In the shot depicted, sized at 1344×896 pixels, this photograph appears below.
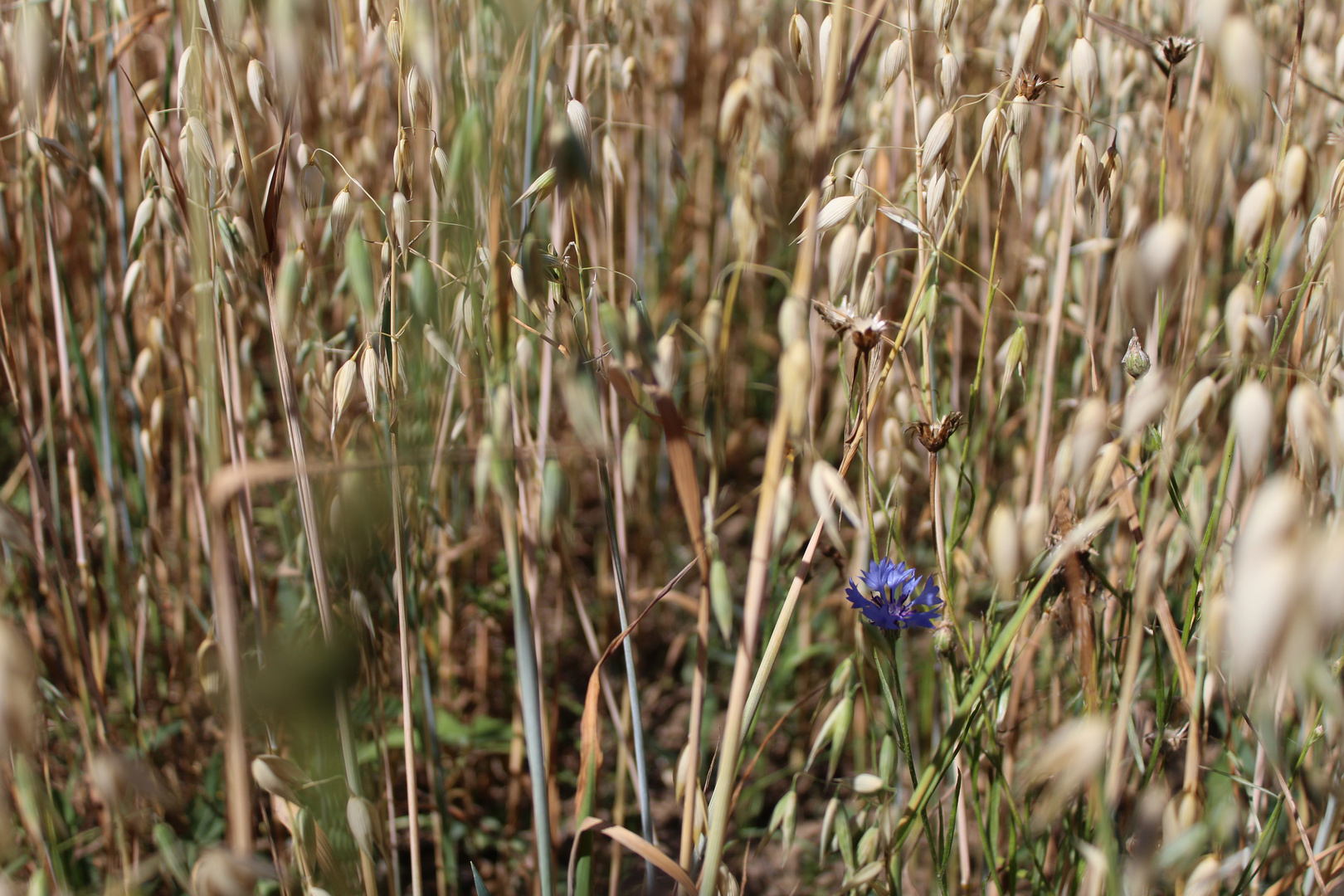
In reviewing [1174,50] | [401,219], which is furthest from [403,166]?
[1174,50]

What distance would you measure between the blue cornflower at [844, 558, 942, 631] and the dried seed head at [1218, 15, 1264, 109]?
317 mm

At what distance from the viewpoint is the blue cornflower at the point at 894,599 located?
56cm

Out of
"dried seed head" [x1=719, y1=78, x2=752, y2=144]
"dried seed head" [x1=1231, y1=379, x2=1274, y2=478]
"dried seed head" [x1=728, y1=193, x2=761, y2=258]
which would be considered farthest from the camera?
"dried seed head" [x1=728, y1=193, x2=761, y2=258]

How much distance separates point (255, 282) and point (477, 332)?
0.17 meters

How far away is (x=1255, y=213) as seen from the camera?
1.44 feet

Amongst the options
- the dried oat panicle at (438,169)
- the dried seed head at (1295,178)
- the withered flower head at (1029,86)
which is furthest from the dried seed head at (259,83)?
the dried seed head at (1295,178)

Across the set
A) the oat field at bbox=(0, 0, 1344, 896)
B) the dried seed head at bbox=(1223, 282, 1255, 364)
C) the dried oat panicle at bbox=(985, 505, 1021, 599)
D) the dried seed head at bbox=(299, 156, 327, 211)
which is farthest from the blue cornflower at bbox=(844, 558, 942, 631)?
the dried seed head at bbox=(299, 156, 327, 211)

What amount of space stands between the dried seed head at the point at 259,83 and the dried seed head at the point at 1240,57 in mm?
517

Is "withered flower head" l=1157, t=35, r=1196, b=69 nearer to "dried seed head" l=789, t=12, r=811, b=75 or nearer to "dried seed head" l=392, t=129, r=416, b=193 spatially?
"dried seed head" l=789, t=12, r=811, b=75

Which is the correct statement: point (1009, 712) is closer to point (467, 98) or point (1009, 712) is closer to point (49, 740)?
point (467, 98)

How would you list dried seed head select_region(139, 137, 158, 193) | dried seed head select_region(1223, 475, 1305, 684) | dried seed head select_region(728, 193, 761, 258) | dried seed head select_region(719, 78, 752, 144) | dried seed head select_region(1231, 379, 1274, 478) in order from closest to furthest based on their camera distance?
dried seed head select_region(1223, 475, 1305, 684) → dried seed head select_region(1231, 379, 1274, 478) → dried seed head select_region(139, 137, 158, 193) → dried seed head select_region(719, 78, 752, 144) → dried seed head select_region(728, 193, 761, 258)

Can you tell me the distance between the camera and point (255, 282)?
0.56 metres

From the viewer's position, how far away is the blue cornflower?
56 cm

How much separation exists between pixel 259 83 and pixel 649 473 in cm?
87
